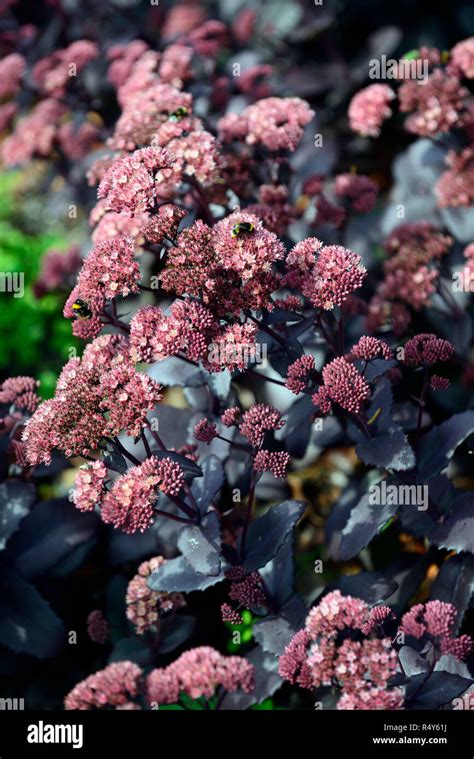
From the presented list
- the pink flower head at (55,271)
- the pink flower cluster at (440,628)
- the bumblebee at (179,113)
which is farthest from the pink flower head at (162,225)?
the pink flower head at (55,271)

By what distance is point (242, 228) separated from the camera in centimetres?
176

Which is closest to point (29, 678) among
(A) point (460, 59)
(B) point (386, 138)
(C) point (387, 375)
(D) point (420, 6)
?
(C) point (387, 375)

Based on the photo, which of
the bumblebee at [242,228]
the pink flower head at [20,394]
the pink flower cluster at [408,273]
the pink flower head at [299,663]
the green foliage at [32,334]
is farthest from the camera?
the green foliage at [32,334]

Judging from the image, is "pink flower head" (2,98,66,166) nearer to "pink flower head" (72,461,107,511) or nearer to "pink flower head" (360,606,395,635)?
"pink flower head" (72,461,107,511)

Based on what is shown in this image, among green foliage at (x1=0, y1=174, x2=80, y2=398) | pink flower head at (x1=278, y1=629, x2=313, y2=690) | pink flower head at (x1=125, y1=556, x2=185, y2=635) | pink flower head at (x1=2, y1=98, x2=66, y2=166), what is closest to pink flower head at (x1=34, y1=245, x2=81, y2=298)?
green foliage at (x1=0, y1=174, x2=80, y2=398)

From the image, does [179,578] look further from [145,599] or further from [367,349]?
[367,349]

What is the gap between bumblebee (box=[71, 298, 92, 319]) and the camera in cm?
183

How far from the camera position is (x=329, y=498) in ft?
9.80

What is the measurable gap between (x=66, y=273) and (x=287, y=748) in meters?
2.10

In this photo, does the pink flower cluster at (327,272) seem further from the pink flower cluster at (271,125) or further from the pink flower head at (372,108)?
the pink flower head at (372,108)

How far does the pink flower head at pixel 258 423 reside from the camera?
1827mm

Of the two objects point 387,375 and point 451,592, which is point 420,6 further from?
point 451,592

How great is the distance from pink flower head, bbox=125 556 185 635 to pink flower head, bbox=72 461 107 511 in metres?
0.41

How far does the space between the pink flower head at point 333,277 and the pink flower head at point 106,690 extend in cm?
91
